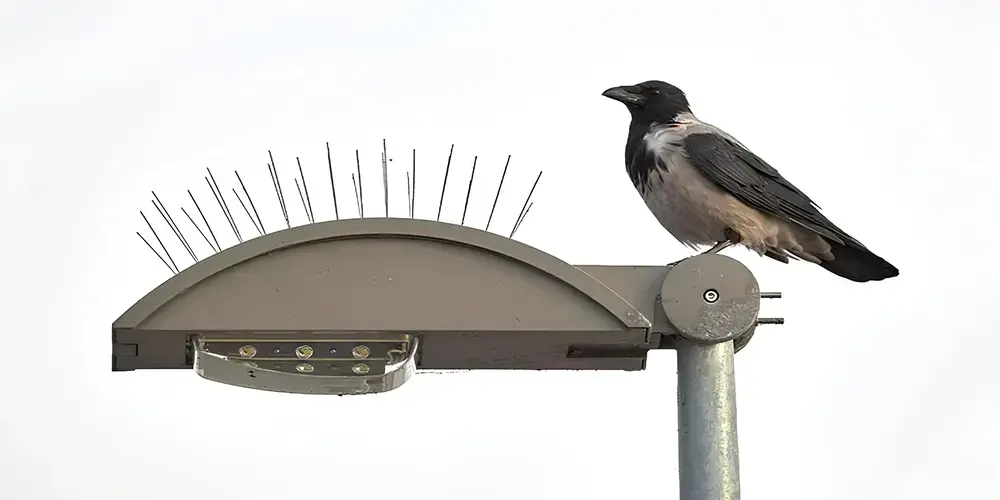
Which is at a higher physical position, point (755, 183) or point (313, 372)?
point (755, 183)

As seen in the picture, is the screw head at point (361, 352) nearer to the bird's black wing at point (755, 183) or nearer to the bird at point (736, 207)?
the bird at point (736, 207)

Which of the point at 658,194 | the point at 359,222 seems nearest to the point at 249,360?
the point at 359,222

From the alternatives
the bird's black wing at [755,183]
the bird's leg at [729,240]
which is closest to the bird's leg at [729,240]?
the bird's leg at [729,240]

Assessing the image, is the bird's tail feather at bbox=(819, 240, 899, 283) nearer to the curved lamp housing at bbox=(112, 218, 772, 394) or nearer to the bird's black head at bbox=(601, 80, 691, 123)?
the bird's black head at bbox=(601, 80, 691, 123)

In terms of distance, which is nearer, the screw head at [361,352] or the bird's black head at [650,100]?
the screw head at [361,352]

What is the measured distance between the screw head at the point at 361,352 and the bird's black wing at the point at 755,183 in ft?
7.07

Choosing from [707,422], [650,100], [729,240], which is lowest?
[707,422]

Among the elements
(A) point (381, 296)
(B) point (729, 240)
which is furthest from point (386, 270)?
(B) point (729, 240)

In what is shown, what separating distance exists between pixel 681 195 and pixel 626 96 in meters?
0.63

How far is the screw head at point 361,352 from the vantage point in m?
2.42

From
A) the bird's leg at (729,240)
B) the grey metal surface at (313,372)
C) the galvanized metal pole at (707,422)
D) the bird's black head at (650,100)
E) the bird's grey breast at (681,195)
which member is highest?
the bird's black head at (650,100)

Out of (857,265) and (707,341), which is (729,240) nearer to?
(857,265)

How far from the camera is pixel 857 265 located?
4297 millimetres

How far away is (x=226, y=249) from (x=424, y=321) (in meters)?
0.39
